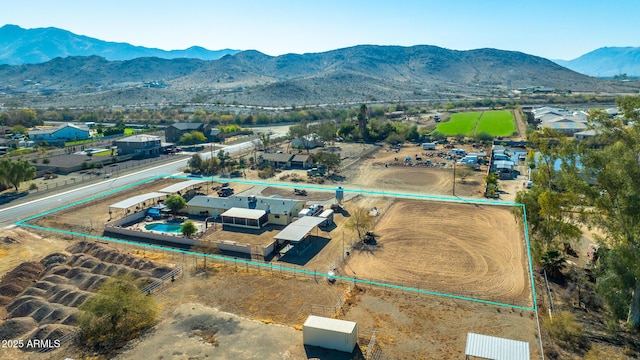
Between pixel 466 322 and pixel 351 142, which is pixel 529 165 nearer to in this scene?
pixel 351 142

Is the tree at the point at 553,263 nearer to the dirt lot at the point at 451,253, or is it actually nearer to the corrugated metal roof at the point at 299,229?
the dirt lot at the point at 451,253

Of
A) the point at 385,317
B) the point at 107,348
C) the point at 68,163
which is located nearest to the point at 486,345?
the point at 385,317

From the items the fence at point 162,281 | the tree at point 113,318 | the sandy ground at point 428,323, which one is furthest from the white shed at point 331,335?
the fence at point 162,281

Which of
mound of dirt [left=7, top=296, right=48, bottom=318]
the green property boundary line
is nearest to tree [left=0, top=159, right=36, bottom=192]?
the green property boundary line

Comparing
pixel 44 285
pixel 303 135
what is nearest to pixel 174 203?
pixel 44 285

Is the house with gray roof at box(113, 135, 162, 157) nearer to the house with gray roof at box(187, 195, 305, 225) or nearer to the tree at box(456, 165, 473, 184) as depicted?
the house with gray roof at box(187, 195, 305, 225)

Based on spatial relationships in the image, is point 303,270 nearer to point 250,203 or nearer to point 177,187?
point 250,203

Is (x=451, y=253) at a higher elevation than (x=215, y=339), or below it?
below
